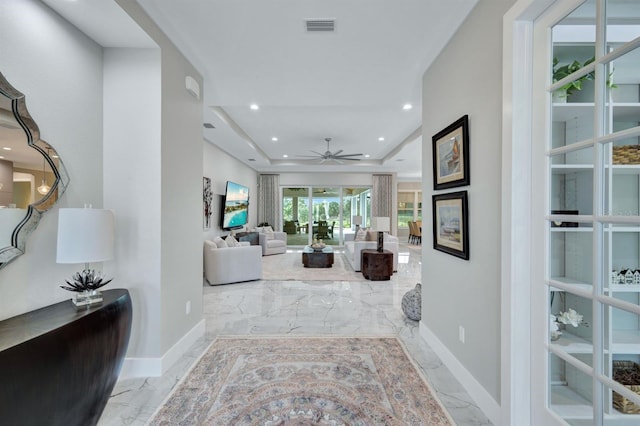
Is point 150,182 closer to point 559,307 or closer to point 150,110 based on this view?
point 150,110

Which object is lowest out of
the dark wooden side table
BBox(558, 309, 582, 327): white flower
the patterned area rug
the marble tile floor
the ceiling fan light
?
the marble tile floor

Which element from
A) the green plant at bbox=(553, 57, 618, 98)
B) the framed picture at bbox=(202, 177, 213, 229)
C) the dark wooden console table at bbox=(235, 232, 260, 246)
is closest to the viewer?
the green plant at bbox=(553, 57, 618, 98)

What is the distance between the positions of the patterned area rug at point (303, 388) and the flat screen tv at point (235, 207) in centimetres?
430

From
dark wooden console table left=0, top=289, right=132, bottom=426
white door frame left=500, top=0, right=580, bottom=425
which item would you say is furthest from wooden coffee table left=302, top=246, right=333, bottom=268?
white door frame left=500, top=0, right=580, bottom=425

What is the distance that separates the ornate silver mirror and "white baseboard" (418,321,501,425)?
2995 mm

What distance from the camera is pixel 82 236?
1.68m

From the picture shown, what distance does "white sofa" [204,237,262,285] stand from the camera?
5.03 meters

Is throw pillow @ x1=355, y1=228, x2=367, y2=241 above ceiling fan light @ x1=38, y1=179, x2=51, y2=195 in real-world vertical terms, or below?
below

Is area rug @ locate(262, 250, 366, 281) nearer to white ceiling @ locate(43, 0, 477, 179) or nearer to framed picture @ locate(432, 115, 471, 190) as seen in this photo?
white ceiling @ locate(43, 0, 477, 179)

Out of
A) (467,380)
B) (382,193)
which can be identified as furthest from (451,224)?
(382,193)

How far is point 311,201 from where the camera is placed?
9.95 m

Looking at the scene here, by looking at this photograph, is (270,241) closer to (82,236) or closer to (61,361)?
(82,236)

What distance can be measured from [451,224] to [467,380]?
1.18 meters

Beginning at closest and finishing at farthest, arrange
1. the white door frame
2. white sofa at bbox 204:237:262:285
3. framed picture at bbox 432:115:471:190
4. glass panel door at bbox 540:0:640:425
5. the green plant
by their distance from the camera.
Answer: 1. glass panel door at bbox 540:0:640:425
2. the green plant
3. the white door frame
4. framed picture at bbox 432:115:471:190
5. white sofa at bbox 204:237:262:285
